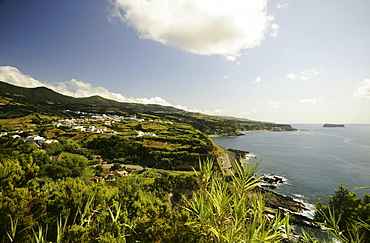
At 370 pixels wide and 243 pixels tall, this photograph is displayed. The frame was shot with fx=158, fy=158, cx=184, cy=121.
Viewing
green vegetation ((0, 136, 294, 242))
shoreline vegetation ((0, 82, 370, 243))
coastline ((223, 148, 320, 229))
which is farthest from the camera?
coastline ((223, 148, 320, 229))

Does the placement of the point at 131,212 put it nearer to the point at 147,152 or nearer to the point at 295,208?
the point at 295,208

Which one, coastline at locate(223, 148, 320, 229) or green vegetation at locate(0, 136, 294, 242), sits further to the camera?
coastline at locate(223, 148, 320, 229)

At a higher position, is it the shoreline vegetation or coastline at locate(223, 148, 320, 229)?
the shoreline vegetation

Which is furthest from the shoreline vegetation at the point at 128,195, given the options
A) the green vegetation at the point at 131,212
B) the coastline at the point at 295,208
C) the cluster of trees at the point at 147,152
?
the cluster of trees at the point at 147,152

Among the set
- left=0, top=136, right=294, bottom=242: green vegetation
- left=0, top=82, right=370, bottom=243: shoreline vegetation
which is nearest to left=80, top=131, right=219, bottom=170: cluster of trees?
left=0, top=82, right=370, bottom=243: shoreline vegetation

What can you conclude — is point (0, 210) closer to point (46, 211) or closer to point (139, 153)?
point (46, 211)

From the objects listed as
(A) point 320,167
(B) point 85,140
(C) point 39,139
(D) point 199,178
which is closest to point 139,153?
(B) point 85,140

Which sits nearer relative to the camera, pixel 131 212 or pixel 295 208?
pixel 131 212

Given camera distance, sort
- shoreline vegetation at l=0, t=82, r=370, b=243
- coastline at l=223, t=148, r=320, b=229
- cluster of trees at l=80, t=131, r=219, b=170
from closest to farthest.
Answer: shoreline vegetation at l=0, t=82, r=370, b=243
coastline at l=223, t=148, r=320, b=229
cluster of trees at l=80, t=131, r=219, b=170

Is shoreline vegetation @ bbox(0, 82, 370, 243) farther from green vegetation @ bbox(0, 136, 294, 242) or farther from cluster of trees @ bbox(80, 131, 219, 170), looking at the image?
cluster of trees @ bbox(80, 131, 219, 170)

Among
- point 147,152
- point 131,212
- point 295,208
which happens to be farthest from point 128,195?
point 147,152

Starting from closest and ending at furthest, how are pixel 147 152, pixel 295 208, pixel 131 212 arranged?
pixel 131 212 → pixel 295 208 → pixel 147 152
